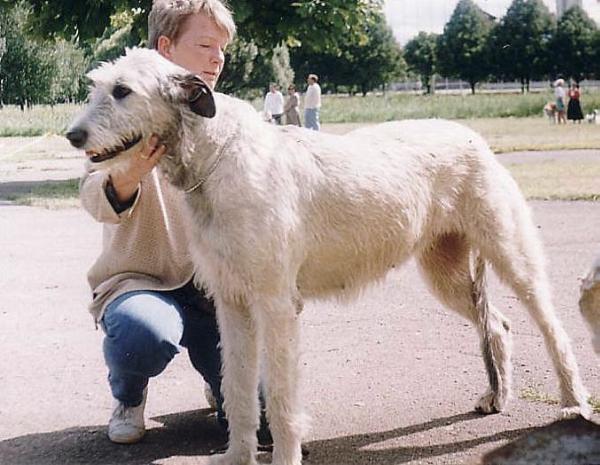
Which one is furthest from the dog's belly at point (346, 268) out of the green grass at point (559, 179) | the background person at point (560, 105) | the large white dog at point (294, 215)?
the background person at point (560, 105)

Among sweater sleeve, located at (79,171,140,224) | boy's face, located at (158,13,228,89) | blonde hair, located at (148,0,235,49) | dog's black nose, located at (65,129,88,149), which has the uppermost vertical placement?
blonde hair, located at (148,0,235,49)

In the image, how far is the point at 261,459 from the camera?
16.3ft

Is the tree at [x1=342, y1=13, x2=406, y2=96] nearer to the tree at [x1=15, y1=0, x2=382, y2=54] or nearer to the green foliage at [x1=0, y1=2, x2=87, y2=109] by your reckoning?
the green foliage at [x1=0, y1=2, x2=87, y2=109]

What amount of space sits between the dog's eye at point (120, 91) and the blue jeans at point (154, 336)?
1195 mm

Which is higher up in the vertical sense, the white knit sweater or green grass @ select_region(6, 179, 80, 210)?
the white knit sweater

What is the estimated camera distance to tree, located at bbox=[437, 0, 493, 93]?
80.9m

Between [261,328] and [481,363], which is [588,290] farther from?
[481,363]

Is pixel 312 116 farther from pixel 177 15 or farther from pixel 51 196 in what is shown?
pixel 177 15

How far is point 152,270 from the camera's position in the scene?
5.02m

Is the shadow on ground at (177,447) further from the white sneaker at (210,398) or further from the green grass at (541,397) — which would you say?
the green grass at (541,397)

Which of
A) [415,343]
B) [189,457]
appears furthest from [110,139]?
[415,343]

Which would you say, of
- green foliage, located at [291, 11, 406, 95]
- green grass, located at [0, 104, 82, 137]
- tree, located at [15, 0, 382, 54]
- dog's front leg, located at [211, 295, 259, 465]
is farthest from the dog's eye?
green foliage, located at [291, 11, 406, 95]

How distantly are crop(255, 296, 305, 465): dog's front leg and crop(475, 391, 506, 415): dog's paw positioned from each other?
1318 millimetres

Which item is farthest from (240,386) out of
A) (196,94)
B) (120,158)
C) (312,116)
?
(312,116)
